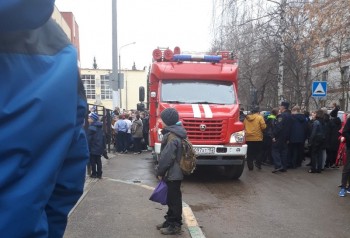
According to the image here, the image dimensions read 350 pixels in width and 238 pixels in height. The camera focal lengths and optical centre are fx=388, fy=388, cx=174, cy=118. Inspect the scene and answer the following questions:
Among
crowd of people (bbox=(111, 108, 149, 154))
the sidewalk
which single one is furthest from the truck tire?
crowd of people (bbox=(111, 108, 149, 154))

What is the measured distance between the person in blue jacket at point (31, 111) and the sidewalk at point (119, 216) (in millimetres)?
4461

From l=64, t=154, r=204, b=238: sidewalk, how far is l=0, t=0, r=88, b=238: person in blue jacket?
4.46 m

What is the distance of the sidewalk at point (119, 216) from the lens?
548 cm

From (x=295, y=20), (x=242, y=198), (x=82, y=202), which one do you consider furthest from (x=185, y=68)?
(x=295, y=20)

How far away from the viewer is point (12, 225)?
1019mm

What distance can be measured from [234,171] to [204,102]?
1963mm

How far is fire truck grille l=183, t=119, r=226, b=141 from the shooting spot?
9.40 m

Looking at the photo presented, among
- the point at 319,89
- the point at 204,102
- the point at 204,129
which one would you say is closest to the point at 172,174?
the point at 204,129

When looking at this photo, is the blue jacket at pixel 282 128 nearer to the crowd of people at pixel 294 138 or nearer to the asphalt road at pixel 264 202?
the crowd of people at pixel 294 138

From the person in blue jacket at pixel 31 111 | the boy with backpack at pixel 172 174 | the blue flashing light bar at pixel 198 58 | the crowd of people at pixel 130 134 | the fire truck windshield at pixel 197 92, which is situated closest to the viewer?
the person in blue jacket at pixel 31 111

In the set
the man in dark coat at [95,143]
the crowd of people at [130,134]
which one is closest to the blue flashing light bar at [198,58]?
the man in dark coat at [95,143]

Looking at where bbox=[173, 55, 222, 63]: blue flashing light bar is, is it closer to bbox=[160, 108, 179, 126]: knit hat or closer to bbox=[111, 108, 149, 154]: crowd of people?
bbox=[160, 108, 179, 126]: knit hat

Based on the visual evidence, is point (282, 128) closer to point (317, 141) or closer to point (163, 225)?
point (317, 141)

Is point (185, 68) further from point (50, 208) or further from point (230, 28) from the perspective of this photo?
point (50, 208)
